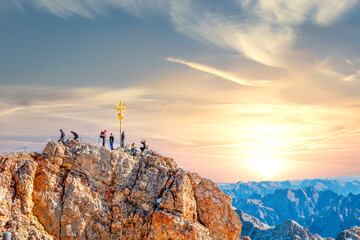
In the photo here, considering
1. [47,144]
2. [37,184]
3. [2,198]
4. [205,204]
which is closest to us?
[2,198]

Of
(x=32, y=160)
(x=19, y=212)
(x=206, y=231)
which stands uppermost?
(x=32, y=160)

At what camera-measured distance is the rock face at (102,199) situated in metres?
42.8

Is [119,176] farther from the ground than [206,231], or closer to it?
farther from the ground

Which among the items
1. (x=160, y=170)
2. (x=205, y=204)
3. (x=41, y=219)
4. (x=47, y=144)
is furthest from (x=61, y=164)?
(x=205, y=204)

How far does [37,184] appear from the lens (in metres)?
44.8

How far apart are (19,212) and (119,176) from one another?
45.7ft

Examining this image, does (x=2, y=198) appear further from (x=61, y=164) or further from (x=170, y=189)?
(x=170, y=189)

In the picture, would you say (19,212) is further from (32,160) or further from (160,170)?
(160,170)

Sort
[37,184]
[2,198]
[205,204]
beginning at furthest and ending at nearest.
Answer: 1. [205,204]
2. [37,184]
3. [2,198]

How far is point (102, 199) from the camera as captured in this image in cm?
4722

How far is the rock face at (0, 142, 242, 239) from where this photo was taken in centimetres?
4275

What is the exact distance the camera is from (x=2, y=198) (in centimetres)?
4088

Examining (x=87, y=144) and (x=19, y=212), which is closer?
(x=19, y=212)

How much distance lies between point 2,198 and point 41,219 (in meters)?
5.58
